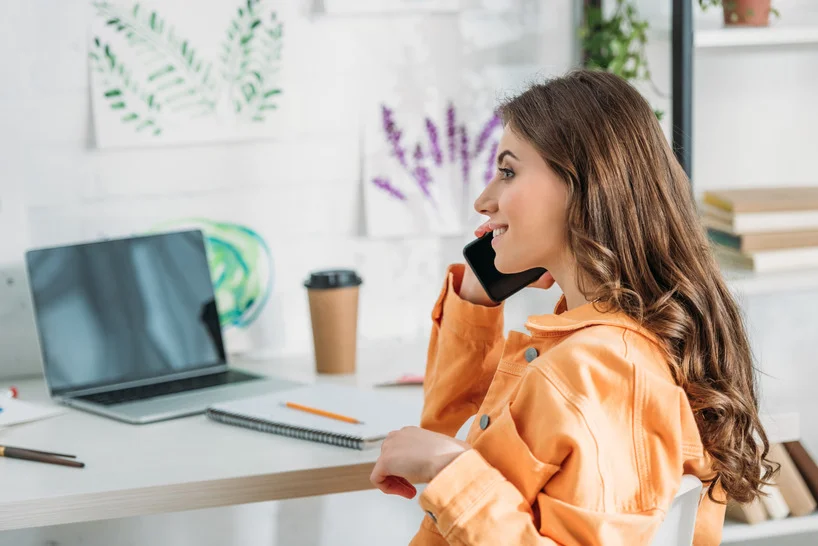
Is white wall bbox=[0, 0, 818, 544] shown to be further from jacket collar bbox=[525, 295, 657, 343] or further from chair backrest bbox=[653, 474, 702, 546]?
chair backrest bbox=[653, 474, 702, 546]

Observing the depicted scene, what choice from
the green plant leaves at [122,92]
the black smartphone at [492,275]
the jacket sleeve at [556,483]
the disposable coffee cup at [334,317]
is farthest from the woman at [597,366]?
the green plant leaves at [122,92]

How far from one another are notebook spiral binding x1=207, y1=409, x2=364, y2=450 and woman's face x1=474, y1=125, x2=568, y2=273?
29cm

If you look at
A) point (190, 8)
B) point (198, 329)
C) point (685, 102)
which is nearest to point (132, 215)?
point (198, 329)

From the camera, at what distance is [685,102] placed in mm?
1531

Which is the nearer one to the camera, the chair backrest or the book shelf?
the chair backrest

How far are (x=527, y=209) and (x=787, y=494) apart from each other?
0.89m

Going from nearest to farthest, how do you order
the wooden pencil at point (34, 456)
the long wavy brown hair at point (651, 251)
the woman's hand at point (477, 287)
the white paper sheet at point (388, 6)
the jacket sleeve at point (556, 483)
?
the jacket sleeve at point (556, 483) → the long wavy brown hair at point (651, 251) → the wooden pencil at point (34, 456) → the woman's hand at point (477, 287) → the white paper sheet at point (388, 6)

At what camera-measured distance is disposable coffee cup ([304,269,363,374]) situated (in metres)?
1.55

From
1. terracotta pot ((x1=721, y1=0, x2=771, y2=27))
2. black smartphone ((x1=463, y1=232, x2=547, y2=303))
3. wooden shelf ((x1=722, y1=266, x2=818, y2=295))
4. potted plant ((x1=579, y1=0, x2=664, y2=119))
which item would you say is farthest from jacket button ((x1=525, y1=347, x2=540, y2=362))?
terracotta pot ((x1=721, y1=0, x2=771, y2=27))

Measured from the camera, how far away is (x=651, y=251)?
100 cm

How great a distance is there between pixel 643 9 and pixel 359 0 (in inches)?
19.4

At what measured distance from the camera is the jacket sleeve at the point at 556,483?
86 cm

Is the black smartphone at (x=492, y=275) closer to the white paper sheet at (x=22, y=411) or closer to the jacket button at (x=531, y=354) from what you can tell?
the jacket button at (x=531, y=354)

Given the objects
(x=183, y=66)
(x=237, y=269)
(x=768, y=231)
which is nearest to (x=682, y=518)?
(x=768, y=231)
